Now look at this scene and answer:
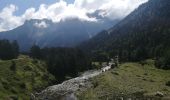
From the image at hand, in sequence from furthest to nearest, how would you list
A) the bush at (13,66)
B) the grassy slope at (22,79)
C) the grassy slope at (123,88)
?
the bush at (13,66)
the grassy slope at (22,79)
the grassy slope at (123,88)

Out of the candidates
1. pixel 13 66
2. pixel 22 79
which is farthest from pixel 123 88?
pixel 13 66

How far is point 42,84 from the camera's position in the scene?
135 m

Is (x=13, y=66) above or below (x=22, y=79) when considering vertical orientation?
above

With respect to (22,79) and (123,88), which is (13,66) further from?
(123,88)

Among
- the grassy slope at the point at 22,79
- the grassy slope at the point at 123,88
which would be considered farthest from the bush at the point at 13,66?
the grassy slope at the point at 123,88

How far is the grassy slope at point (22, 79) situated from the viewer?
357 feet

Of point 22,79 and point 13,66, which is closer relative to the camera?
point 22,79

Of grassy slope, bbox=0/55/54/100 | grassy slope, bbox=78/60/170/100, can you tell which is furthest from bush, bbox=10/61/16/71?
grassy slope, bbox=78/60/170/100

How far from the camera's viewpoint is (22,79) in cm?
12775

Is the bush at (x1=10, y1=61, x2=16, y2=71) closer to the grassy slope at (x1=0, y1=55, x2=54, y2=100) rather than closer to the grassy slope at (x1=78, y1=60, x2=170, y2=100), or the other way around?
the grassy slope at (x1=0, y1=55, x2=54, y2=100)

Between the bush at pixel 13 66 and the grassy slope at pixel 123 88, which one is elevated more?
the bush at pixel 13 66

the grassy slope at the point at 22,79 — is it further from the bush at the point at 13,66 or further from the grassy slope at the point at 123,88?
the grassy slope at the point at 123,88

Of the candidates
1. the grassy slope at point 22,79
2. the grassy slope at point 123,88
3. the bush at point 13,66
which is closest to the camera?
the grassy slope at point 123,88

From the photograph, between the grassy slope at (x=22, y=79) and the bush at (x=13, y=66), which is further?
the bush at (x=13, y=66)
